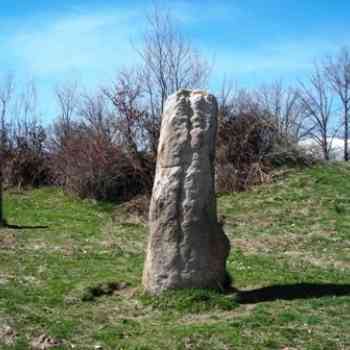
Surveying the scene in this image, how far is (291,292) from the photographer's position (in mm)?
9516

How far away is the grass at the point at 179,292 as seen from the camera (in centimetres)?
741

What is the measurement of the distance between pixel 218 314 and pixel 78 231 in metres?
8.41


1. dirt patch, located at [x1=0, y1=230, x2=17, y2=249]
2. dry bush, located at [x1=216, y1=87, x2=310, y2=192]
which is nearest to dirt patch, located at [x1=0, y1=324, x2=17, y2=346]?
dirt patch, located at [x1=0, y1=230, x2=17, y2=249]

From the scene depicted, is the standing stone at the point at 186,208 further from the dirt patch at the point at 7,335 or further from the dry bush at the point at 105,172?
the dry bush at the point at 105,172

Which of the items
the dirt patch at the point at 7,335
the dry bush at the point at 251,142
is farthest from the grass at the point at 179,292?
the dry bush at the point at 251,142

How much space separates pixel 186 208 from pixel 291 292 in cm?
207

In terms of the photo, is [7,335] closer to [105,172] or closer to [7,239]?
[7,239]

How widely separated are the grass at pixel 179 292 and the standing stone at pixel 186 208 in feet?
1.06

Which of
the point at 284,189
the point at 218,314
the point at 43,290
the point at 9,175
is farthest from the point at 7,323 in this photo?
the point at 9,175

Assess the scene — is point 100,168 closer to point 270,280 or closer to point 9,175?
point 9,175

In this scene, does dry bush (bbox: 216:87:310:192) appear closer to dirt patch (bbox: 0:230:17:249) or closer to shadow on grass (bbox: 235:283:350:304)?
dirt patch (bbox: 0:230:17:249)

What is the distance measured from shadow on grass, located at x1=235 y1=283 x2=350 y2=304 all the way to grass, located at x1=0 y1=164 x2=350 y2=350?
0.6 inches

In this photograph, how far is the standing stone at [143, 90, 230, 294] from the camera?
29.3 feet

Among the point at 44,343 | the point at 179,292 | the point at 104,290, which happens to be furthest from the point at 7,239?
the point at 44,343
